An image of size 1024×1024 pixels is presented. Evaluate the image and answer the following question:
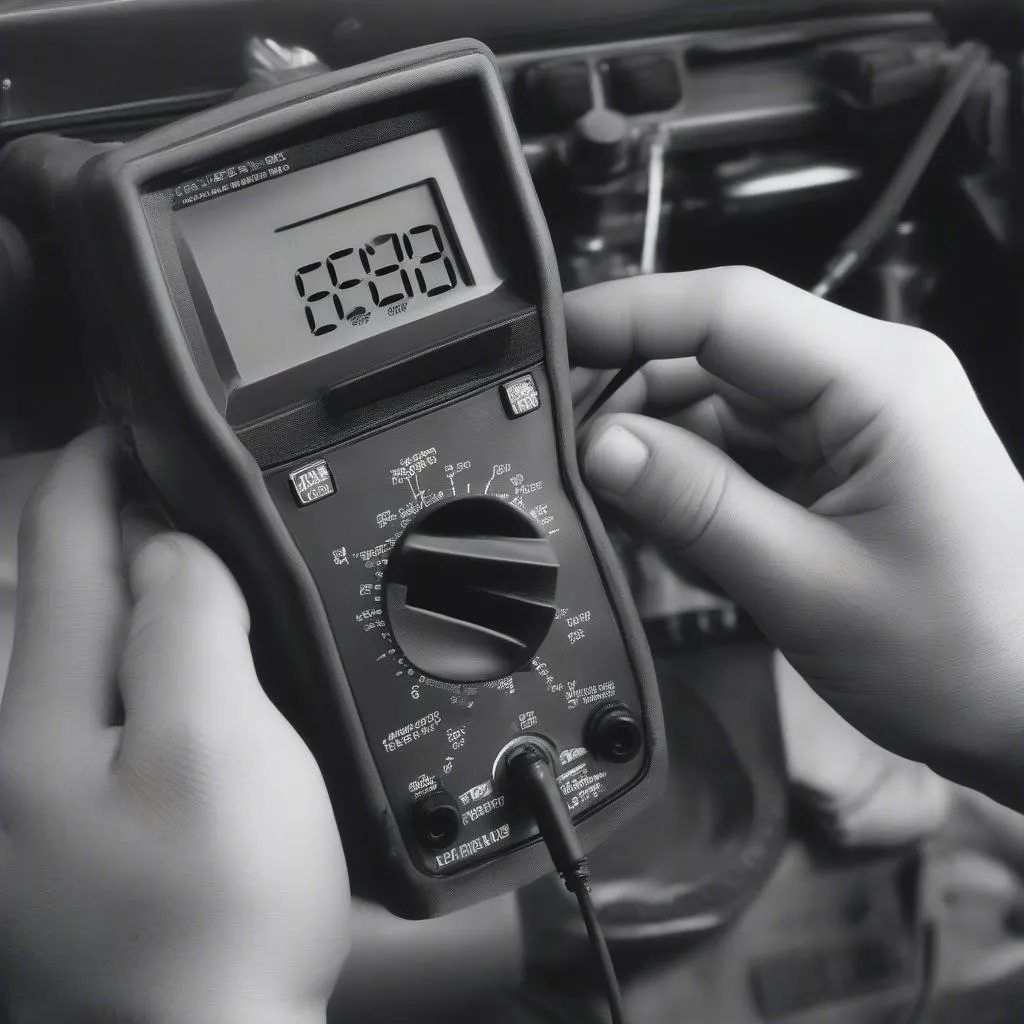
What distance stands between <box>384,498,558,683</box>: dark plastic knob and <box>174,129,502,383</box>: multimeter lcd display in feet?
0.36

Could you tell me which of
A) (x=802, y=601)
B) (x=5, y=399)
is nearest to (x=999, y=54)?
(x=802, y=601)

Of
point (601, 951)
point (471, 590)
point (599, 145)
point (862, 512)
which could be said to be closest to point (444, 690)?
point (471, 590)

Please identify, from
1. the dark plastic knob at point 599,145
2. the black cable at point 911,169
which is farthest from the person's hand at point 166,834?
the black cable at point 911,169

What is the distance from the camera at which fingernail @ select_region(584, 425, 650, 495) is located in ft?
2.16

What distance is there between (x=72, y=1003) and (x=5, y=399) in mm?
399

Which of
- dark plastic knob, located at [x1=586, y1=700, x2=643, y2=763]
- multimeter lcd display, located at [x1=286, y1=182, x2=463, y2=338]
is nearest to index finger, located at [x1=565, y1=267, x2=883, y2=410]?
multimeter lcd display, located at [x1=286, y1=182, x2=463, y2=338]

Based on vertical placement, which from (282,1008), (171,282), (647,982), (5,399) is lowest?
(647,982)

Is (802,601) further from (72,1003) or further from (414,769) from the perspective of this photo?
(72,1003)

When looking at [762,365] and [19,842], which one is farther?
[762,365]

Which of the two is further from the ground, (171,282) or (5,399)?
(171,282)

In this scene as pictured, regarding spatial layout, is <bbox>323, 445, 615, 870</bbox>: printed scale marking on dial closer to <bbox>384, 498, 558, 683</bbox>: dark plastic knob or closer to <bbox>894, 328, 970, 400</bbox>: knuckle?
<bbox>384, 498, 558, 683</bbox>: dark plastic knob

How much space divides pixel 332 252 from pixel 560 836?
0.33 meters

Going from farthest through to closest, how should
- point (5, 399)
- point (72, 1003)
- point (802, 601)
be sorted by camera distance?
point (5, 399) < point (802, 601) < point (72, 1003)

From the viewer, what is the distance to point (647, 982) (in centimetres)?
78
